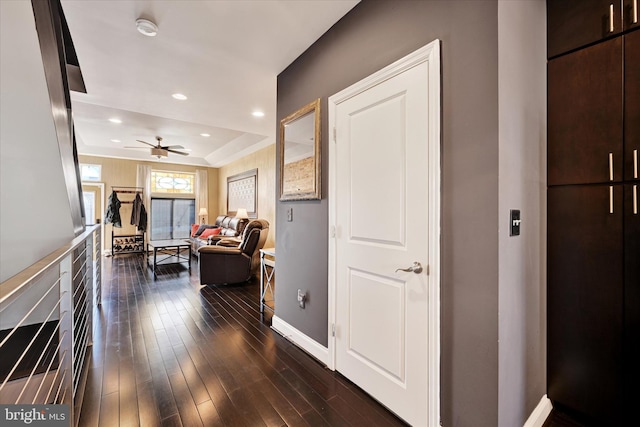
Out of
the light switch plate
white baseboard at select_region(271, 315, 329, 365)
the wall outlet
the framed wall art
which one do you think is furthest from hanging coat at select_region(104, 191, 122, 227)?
the light switch plate

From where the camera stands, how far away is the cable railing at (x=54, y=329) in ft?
3.32

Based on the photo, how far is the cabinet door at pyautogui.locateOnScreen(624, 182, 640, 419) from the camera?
1344 mm

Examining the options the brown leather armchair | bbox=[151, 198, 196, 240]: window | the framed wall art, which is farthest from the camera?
bbox=[151, 198, 196, 240]: window

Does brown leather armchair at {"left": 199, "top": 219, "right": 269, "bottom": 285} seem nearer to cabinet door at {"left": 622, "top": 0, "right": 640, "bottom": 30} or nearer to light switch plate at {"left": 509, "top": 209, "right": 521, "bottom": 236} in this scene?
light switch plate at {"left": 509, "top": 209, "right": 521, "bottom": 236}

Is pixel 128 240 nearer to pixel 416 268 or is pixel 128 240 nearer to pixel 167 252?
pixel 167 252

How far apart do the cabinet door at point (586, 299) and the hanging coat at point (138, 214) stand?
350 inches

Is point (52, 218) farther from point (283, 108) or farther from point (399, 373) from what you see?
point (399, 373)

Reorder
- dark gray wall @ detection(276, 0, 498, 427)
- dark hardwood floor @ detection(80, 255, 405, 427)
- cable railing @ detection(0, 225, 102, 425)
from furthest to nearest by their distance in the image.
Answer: dark hardwood floor @ detection(80, 255, 405, 427) → dark gray wall @ detection(276, 0, 498, 427) → cable railing @ detection(0, 225, 102, 425)

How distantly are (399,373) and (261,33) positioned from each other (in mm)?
2611

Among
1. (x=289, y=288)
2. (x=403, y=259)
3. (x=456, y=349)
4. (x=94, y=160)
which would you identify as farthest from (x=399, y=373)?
(x=94, y=160)

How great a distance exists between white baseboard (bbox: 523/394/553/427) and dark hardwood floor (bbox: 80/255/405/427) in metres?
0.69

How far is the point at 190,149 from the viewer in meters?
7.59

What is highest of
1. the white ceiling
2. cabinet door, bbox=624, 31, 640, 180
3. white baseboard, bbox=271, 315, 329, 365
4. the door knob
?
the white ceiling

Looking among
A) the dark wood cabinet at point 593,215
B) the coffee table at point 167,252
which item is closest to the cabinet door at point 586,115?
the dark wood cabinet at point 593,215
